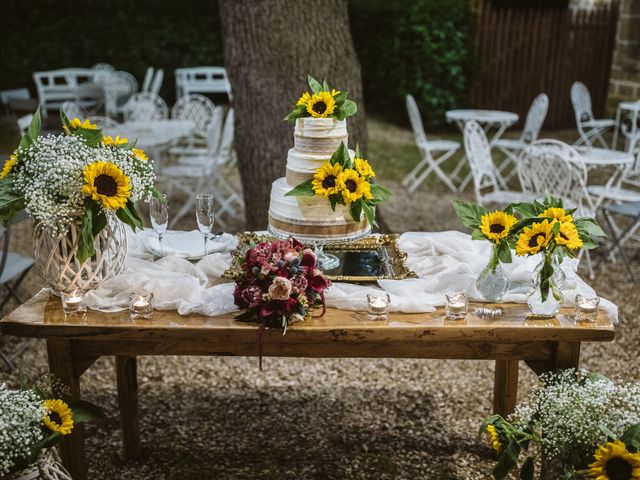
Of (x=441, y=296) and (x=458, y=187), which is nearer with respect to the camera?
(x=441, y=296)

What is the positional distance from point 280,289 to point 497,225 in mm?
759

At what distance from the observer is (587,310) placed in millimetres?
2484

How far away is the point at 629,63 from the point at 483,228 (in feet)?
32.0

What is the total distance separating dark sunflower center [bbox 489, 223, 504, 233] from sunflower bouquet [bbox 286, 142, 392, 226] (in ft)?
1.46

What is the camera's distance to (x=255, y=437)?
3.47 metres

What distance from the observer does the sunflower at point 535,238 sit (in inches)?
94.1

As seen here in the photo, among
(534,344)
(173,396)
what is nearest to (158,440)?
(173,396)

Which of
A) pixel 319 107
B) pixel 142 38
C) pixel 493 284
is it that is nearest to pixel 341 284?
pixel 493 284

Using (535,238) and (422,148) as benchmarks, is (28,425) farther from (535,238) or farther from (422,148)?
(422,148)

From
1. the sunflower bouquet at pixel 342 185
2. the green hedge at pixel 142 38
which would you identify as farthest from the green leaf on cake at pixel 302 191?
the green hedge at pixel 142 38

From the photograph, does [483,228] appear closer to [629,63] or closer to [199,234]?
[199,234]

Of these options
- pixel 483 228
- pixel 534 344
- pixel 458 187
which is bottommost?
pixel 458 187

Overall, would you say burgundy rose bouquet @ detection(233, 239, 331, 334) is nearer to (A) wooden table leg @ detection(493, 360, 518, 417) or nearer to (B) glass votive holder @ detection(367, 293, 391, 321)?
(B) glass votive holder @ detection(367, 293, 391, 321)

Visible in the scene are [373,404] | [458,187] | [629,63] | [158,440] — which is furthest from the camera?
[629,63]
